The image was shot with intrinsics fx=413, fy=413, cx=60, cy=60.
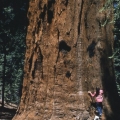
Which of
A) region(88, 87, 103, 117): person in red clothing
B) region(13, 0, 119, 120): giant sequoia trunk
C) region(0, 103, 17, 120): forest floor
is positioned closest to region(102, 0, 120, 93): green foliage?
region(13, 0, 119, 120): giant sequoia trunk

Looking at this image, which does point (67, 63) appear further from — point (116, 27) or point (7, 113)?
point (116, 27)

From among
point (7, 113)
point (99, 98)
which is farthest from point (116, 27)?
point (99, 98)

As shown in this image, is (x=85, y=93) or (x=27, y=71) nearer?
(x=85, y=93)

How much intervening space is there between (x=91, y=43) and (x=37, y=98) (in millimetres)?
1838

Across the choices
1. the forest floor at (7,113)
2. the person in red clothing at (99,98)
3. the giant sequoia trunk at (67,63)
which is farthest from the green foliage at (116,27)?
the forest floor at (7,113)

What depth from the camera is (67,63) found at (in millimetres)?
9531

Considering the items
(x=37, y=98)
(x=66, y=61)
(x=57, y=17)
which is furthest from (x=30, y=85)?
(x=57, y=17)

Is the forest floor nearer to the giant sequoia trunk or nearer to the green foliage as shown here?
the green foliage

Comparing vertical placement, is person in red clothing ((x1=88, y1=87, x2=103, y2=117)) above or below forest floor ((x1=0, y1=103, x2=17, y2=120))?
above

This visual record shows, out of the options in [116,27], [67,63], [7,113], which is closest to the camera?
[67,63]

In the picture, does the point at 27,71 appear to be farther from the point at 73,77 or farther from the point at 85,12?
the point at 85,12

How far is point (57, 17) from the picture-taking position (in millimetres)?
9789

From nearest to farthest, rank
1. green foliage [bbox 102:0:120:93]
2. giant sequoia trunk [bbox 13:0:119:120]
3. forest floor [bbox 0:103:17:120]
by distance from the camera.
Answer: green foliage [bbox 102:0:120:93], giant sequoia trunk [bbox 13:0:119:120], forest floor [bbox 0:103:17:120]

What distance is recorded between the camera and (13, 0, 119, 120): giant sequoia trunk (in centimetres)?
948
